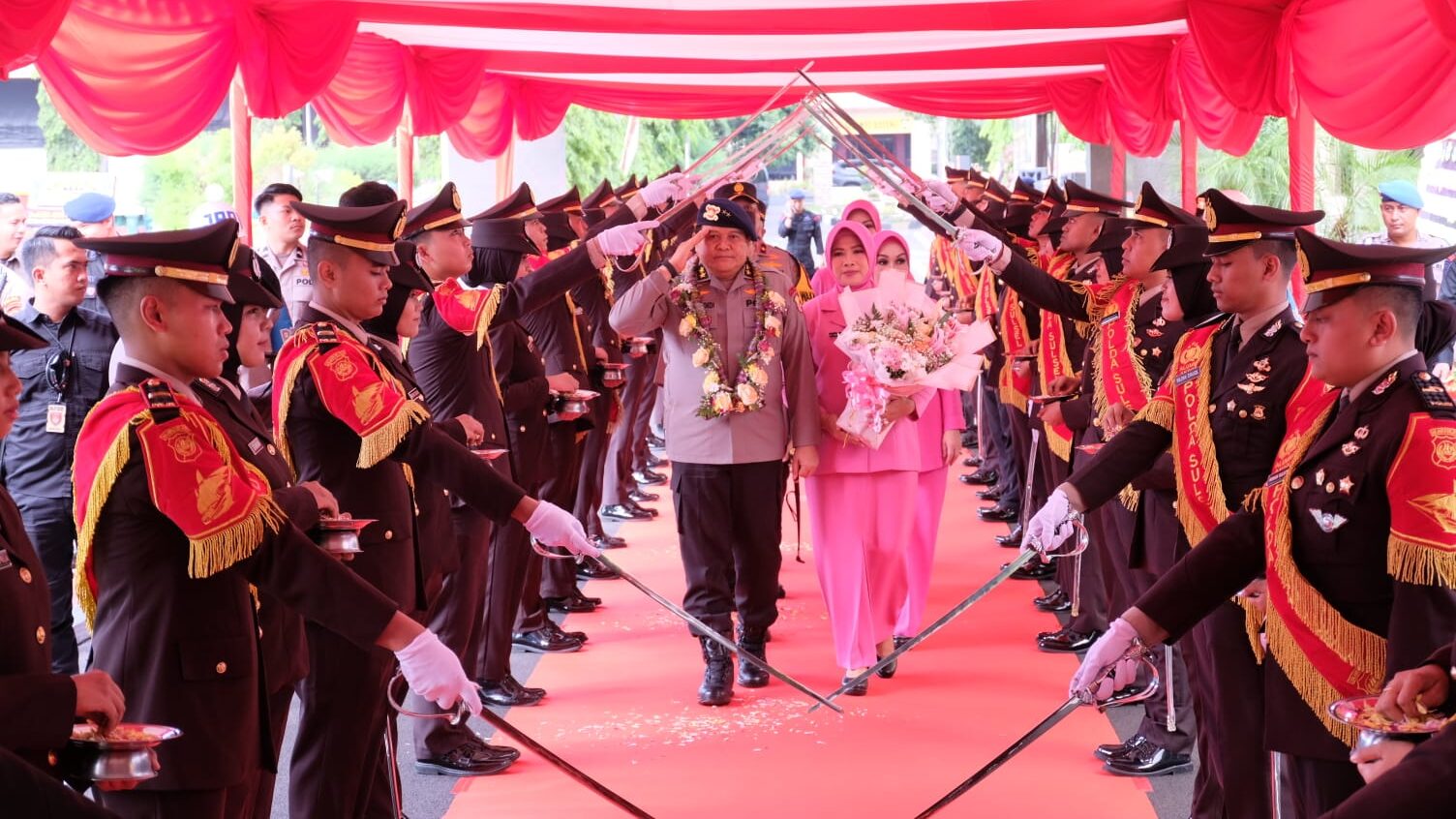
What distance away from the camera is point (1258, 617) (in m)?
3.20

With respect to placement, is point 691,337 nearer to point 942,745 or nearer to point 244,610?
point 942,745

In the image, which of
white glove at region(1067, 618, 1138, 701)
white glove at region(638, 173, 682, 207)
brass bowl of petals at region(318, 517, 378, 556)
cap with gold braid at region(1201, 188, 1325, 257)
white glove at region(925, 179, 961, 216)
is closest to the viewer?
white glove at region(1067, 618, 1138, 701)

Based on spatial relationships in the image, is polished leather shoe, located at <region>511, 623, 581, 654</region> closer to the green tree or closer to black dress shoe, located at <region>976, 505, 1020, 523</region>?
the green tree

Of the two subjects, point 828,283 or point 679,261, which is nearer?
point 679,261

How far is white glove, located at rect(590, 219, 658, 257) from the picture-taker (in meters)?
4.91

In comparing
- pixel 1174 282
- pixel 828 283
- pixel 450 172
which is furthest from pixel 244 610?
pixel 450 172

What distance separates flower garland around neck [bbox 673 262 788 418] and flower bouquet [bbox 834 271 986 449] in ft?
1.06

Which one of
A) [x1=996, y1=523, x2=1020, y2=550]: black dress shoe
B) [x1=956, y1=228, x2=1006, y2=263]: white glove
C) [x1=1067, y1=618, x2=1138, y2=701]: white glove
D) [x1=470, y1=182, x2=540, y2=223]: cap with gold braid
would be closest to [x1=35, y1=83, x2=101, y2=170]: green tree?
[x1=470, y1=182, x2=540, y2=223]: cap with gold braid

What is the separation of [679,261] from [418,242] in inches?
46.4

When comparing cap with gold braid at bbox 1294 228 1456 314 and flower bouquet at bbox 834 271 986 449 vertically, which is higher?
cap with gold braid at bbox 1294 228 1456 314

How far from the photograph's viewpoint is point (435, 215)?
4699 millimetres

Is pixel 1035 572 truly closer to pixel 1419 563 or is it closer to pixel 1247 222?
pixel 1247 222

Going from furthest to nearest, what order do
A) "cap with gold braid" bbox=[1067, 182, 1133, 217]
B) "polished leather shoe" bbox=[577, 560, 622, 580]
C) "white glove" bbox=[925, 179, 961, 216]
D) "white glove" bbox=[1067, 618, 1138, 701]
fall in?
"polished leather shoe" bbox=[577, 560, 622, 580]
"white glove" bbox=[925, 179, 961, 216]
"cap with gold braid" bbox=[1067, 182, 1133, 217]
"white glove" bbox=[1067, 618, 1138, 701]

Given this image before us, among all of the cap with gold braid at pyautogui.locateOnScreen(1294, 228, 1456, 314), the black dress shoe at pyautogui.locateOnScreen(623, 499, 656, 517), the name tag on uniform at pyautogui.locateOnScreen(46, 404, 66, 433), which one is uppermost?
the cap with gold braid at pyautogui.locateOnScreen(1294, 228, 1456, 314)
